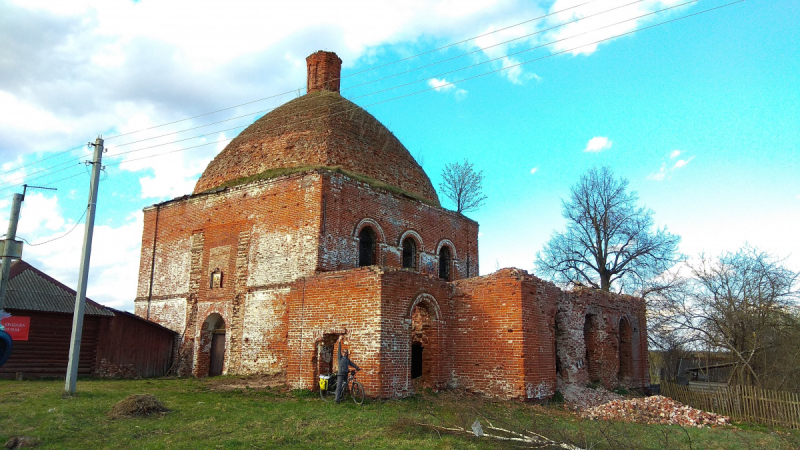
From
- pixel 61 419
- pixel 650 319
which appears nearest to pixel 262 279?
pixel 61 419

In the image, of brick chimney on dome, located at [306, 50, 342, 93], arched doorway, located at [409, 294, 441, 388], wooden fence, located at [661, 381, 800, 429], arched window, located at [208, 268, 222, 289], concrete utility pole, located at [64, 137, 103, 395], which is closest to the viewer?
concrete utility pole, located at [64, 137, 103, 395]

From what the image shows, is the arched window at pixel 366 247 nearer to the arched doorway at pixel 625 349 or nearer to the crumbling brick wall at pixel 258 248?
the crumbling brick wall at pixel 258 248

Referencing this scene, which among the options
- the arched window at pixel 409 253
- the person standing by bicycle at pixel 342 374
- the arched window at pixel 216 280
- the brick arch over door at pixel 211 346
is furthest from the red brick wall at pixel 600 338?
the arched window at pixel 216 280

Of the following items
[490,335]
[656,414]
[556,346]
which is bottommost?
[656,414]

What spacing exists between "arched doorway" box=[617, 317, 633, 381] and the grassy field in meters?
6.73

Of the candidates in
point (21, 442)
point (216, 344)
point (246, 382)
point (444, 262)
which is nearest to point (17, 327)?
point (216, 344)

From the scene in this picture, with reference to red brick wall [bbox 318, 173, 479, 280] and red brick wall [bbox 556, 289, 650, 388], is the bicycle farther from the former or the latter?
red brick wall [bbox 556, 289, 650, 388]

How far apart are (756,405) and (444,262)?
416 inches

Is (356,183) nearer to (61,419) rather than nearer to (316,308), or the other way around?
(316,308)

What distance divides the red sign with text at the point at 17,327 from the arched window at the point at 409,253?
11458 mm

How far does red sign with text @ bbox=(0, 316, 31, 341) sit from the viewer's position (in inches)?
589

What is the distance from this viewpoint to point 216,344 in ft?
57.4

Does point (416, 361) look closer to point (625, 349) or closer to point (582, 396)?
point (582, 396)

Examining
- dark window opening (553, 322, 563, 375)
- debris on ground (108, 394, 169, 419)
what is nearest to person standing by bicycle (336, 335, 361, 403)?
debris on ground (108, 394, 169, 419)
